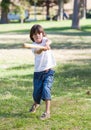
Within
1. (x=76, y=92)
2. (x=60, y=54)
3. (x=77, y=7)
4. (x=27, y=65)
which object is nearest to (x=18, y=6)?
(x=77, y=7)

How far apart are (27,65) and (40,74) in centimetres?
649

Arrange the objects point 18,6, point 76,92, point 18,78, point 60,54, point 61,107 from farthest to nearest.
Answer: point 18,6, point 60,54, point 18,78, point 76,92, point 61,107

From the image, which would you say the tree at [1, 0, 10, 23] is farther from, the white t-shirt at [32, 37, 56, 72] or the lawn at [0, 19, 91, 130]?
the white t-shirt at [32, 37, 56, 72]

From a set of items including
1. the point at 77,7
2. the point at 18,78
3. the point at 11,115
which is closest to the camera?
the point at 11,115

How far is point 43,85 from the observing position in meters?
6.69

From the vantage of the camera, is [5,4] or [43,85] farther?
[5,4]

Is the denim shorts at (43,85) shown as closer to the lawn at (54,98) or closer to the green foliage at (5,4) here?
the lawn at (54,98)

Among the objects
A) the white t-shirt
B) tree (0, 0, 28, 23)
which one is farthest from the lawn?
tree (0, 0, 28, 23)

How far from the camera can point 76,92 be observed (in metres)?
8.70

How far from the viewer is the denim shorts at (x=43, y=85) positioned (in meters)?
6.66

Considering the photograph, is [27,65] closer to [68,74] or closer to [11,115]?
→ [68,74]

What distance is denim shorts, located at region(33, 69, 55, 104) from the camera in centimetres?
666

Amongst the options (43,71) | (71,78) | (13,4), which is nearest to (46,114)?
(43,71)

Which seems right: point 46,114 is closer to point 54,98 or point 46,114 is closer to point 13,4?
point 54,98
